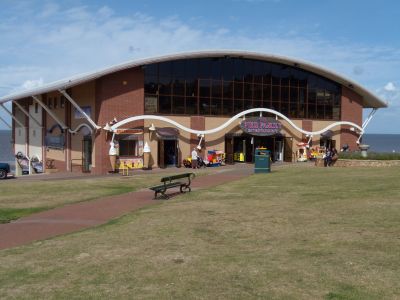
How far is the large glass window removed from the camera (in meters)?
33.8

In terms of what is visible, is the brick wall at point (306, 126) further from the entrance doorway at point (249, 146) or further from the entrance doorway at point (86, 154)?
the entrance doorway at point (86, 154)

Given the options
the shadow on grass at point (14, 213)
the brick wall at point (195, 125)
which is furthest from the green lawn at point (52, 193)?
the brick wall at point (195, 125)

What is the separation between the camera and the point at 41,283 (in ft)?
24.3

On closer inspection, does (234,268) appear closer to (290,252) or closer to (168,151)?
(290,252)

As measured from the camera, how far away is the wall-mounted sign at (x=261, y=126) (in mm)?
36625

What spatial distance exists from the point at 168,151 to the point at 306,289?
1107 inches

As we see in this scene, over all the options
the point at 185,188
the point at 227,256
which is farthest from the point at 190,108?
the point at 227,256

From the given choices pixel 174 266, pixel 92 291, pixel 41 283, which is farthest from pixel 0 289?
pixel 174 266

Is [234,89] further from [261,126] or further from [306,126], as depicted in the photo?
[306,126]

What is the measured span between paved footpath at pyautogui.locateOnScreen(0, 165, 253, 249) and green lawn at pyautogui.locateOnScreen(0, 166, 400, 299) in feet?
2.71

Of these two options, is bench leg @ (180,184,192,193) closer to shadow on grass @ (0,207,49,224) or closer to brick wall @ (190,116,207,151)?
shadow on grass @ (0,207,49,224)

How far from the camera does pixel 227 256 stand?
855 centimetres

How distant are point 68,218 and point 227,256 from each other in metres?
6.76

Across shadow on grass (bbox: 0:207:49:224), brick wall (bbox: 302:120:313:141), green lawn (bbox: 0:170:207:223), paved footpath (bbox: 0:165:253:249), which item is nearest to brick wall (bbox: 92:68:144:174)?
green lawn (bbox: 0:170:207:223)
